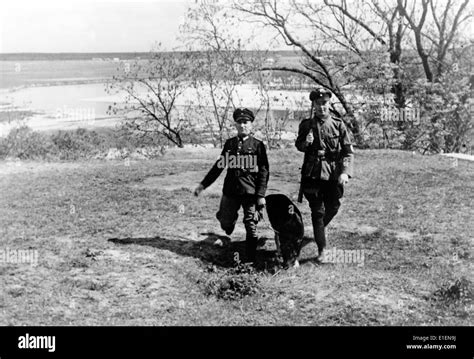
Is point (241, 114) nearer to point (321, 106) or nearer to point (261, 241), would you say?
point (321, 106)

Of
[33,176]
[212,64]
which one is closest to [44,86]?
[212,64]

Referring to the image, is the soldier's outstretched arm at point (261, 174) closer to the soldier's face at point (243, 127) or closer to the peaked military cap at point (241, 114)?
the soldier's face at point (243, 127)

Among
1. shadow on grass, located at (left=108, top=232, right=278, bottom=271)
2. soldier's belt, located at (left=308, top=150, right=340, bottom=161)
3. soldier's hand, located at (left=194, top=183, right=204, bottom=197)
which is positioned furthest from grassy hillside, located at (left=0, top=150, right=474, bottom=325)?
soldier's belt, located at (left=308, top=150, right=340, bottom=161)

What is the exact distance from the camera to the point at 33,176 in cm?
1162

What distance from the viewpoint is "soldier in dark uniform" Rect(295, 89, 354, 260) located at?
645 cm

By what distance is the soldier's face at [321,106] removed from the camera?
21.0 ft

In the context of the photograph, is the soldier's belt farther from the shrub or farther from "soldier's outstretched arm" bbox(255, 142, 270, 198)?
the shrub

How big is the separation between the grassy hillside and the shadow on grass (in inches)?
1.0

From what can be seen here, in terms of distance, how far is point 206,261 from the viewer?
6805 mm
